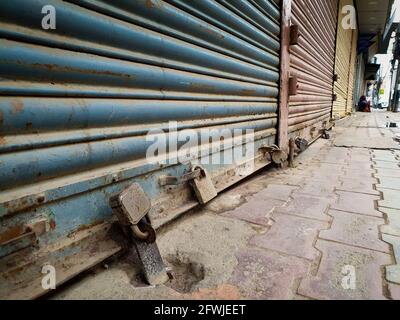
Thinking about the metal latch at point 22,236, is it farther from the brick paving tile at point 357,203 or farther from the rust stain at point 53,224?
the brick paving tile at point 357,203

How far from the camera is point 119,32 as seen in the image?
5.17 feet

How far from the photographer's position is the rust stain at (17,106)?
1146mm

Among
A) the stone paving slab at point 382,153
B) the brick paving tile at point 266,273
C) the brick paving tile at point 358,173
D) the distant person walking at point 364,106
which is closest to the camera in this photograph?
the brick paving tile at point 266,273

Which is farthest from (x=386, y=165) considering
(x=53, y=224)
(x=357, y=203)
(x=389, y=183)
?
(x=53, y=224)

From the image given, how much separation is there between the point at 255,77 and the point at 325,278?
2.49 meters

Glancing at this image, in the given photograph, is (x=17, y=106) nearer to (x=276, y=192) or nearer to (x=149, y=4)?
(x=149, y=4)

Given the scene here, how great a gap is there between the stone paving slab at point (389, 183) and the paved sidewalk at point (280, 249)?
0.02 m

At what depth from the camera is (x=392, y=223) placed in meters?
2.14

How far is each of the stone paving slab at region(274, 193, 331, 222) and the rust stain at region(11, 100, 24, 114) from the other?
2.01 metres

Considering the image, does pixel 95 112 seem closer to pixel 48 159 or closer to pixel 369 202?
pixel 48 159

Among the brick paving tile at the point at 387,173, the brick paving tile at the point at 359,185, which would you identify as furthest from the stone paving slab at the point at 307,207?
the brick paving tile at the point at 387,173

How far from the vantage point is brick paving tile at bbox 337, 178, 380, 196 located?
2.97m

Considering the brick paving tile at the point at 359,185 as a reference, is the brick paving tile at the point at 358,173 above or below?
above
